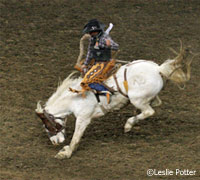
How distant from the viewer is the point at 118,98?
8.40m

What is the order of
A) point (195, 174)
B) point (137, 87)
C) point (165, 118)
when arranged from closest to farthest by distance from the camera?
point (195, 174), point (137, 87), point (165, 118)

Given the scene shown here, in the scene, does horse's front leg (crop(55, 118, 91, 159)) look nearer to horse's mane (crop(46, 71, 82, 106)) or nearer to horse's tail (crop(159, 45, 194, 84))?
horse's mane (crop(46, 71, 82, 106))

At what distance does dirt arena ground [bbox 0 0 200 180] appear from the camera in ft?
25.3

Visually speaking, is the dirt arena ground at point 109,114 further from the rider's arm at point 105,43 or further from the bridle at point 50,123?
the rider's arm at point 105,43

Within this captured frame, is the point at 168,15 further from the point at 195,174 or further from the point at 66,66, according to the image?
the point at 195,174

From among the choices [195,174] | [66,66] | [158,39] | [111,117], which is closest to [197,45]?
[158,39]

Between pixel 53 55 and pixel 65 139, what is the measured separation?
161 inches

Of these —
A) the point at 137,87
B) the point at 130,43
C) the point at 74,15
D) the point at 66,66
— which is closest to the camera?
the point at 137,87

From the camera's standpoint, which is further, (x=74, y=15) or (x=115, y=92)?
(x=74, y=15)

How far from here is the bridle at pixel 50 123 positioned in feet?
27.6

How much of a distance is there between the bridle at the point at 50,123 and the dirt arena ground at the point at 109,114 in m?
0.30

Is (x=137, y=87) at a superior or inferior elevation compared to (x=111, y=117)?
superior

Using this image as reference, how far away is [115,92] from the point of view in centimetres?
838

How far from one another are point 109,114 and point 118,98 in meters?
1.53
